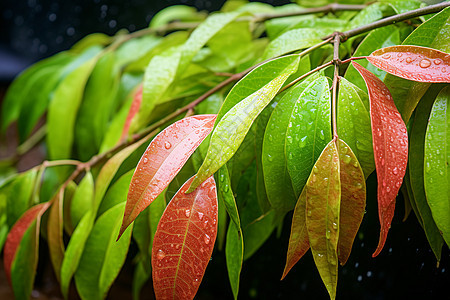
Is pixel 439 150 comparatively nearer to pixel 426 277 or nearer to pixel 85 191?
pixel 426 277

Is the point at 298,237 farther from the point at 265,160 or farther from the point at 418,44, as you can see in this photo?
the point at 418,44

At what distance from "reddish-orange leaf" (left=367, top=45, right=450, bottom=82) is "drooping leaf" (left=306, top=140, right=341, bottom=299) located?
8cm

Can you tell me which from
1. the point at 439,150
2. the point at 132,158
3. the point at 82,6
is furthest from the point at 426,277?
the point at 82,6

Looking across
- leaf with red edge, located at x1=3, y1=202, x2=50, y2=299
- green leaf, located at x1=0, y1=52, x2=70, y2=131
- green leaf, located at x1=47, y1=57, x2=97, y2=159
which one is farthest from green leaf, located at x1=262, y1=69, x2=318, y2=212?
green leaf, located at x1=0, y1=52, x2=70, y2=131

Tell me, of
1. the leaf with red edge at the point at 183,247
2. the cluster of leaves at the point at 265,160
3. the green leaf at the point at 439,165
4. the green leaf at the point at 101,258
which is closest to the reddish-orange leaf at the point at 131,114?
the cluster of leaves at the point at 265,160

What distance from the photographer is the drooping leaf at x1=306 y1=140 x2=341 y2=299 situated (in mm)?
266

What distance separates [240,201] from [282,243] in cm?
14

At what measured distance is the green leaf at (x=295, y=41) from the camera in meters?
0.39

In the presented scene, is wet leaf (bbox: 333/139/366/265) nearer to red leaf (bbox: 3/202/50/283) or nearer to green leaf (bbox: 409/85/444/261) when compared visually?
green leaf (bbox: 409/85/444/261)

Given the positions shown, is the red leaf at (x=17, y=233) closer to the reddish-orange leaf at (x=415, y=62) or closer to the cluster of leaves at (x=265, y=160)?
the cluster of leaves at (x=265, y=160)

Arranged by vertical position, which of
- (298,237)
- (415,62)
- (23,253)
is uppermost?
(415,62)

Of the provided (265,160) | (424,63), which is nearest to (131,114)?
(265,160)

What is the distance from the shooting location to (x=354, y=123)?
30 centimetres

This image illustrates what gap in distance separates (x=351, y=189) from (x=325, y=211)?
2 cm
